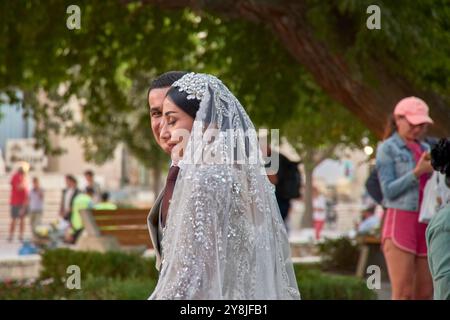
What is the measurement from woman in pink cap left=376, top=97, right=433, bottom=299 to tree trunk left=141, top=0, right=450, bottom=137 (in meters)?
2.88

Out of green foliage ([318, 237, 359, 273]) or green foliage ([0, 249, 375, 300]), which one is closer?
green foliage ([0, 249, 375, 300])

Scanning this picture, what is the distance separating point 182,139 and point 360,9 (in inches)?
266

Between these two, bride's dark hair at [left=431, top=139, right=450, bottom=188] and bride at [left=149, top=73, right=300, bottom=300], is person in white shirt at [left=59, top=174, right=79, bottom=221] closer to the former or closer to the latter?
bride's dark hair at [left=431, top=139, right=450, bottom=188]

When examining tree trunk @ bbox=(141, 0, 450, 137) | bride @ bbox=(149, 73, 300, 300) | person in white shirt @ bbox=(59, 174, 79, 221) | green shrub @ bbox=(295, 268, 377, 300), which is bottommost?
green shrub @ bbox=(295, 268, 377, 300)

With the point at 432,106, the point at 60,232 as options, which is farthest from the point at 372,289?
the point at 60,232

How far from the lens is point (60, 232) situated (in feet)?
79.5

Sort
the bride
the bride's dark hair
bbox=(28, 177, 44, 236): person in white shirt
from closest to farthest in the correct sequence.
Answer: the bride < the bride's dark hair < bbox=(28, 177, 44, 236): person in white shirt

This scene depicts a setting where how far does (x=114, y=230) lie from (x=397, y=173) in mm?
9022

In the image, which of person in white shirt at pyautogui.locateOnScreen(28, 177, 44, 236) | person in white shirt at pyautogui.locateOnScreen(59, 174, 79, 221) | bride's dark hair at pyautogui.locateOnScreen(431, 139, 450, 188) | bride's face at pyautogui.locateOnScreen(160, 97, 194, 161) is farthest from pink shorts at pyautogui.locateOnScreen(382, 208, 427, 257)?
person in white shirt at pyautogui.locateOnScreen(28, 177, 44, 236)

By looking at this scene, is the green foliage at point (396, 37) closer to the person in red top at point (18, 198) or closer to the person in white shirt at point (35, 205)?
the person in white shirt at point (35, 205)

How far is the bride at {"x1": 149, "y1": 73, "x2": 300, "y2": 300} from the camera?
4.61m

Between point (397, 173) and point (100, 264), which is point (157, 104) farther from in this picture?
point (100, 264)

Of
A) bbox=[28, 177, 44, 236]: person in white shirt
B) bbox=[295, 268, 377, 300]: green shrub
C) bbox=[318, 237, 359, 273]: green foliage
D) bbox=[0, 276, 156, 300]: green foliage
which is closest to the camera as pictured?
bbox=[0, 276, 156, 300]: green foliage

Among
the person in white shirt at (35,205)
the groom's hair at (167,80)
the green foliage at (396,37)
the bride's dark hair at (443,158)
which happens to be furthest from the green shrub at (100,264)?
the person in white shirt at (35,205)
